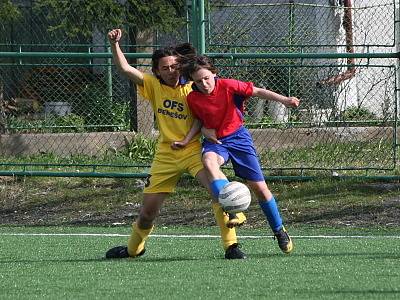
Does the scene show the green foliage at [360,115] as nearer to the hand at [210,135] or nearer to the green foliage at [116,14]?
the green foliage at [116,14]

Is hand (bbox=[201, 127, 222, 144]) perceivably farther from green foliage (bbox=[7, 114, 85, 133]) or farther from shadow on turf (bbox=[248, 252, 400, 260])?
green foliage (bbox=[7, 114, 85, 133])

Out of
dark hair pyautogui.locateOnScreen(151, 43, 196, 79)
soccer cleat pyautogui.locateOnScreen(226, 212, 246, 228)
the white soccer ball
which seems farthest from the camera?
dark hair pyautogui.locateOnScreen(151, 43, 196, 79)

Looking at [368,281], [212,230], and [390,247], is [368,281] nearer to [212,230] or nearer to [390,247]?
[390,247]

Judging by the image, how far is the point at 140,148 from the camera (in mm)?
13078

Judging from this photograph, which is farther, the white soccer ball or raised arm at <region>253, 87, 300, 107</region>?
raised arm at <region>253, 87, 300, 107</region>

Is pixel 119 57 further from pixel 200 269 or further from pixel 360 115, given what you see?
pixel 360 115

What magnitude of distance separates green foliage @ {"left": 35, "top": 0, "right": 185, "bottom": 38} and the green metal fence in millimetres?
40

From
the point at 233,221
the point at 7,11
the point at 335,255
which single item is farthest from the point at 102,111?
the point at 233,221

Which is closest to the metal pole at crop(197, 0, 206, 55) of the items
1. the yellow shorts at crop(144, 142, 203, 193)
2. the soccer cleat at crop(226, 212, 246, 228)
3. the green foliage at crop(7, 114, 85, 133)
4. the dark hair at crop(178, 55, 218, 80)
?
the green foliage at crop(7, 114, 85, 133)

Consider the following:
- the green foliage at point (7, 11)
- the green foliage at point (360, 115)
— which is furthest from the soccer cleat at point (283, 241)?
the green foliage at point (7, 11)

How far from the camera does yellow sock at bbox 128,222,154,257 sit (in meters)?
8.05

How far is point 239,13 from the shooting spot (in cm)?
1398

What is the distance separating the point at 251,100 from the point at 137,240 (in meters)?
4.97

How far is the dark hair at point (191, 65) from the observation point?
7898mm
